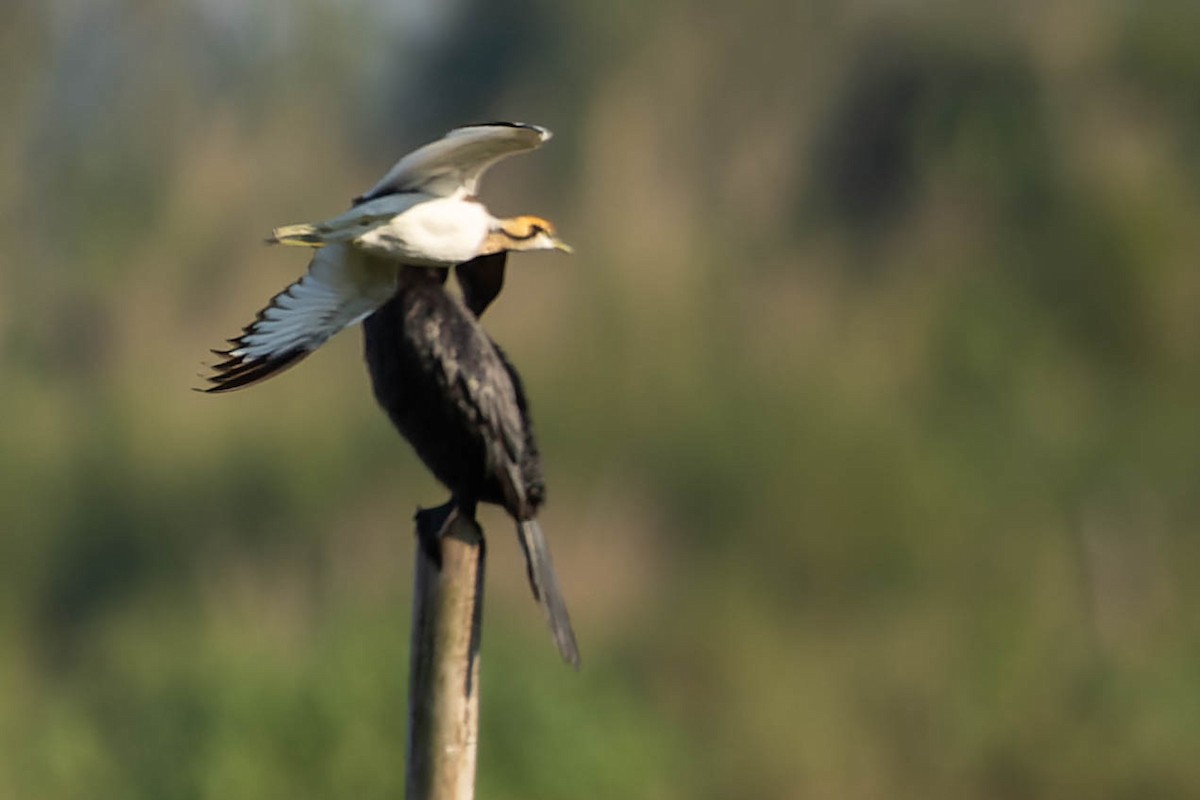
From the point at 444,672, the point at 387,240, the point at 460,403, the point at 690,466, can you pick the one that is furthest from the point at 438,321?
the point at 690,466

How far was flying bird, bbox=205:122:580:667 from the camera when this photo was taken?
10.0 feet

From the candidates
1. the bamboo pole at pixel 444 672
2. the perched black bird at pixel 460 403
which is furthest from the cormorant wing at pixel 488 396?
the bamboo pole at pixel 444 672

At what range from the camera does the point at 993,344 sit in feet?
32.1

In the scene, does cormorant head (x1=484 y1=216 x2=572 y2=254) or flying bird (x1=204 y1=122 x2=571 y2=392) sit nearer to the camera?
flying bird (x1=204 y1=122 x2=571 y2=392)

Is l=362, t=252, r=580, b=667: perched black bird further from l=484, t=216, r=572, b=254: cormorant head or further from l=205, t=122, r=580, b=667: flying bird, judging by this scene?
l=484, t=216, r=572, b=254: cormorant head

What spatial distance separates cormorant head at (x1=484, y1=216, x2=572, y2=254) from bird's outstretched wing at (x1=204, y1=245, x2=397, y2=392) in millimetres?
187

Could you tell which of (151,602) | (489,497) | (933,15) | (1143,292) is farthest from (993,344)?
(489,497)

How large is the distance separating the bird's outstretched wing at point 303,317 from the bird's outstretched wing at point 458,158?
0.41ft

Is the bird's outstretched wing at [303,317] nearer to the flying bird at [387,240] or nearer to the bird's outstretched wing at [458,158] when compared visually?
the flying bird at [387,240]

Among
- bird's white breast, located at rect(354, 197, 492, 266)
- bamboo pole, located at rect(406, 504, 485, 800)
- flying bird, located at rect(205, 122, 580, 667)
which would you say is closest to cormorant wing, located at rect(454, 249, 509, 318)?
flying bird, located at rect(205, 122, 580, 667)

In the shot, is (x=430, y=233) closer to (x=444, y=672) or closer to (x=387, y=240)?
(x=387, y=240)

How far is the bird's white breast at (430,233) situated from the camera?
120 inches

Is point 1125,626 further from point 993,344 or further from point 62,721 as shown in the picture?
point 62,721

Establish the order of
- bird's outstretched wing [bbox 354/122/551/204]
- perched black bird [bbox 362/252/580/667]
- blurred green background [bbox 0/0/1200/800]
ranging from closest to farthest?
bird's outstretched wing [bbox 354/122/551/204]
perched black bird [bbox 362/252/580/667]
blurred green background [bbox 0/0/1200/800]
